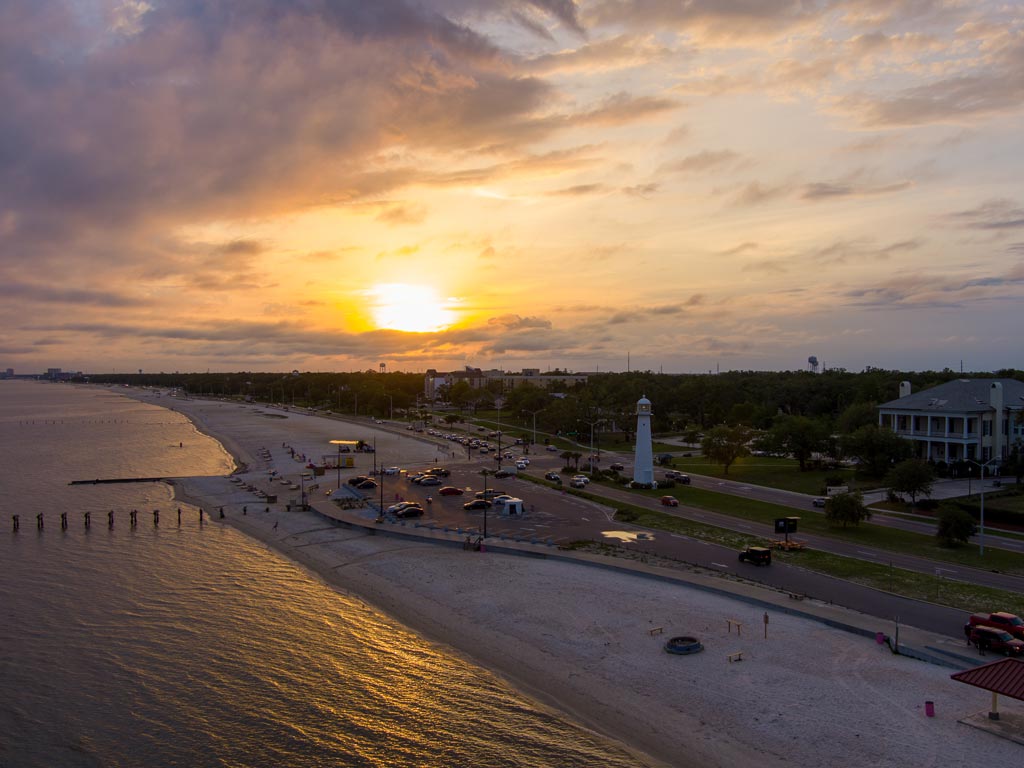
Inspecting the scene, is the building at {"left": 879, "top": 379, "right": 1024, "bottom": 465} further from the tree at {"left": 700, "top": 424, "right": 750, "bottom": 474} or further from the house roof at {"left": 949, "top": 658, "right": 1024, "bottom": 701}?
the house roof at {"left": 949, "top": 658, "right": 1024, "bottom": 701}

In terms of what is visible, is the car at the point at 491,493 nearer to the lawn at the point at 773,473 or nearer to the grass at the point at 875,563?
the grass at the point at 875,563

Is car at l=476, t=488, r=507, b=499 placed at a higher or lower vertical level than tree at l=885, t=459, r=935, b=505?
lower

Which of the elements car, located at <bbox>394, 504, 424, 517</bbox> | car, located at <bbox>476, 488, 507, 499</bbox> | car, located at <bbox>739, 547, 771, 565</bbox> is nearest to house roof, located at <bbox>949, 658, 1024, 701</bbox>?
car, located at <bbox>739, 547, 771, 565</bbox>

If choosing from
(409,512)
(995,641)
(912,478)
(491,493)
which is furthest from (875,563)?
(409,512)

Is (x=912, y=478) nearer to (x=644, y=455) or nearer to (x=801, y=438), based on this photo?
(x=801, y=438)

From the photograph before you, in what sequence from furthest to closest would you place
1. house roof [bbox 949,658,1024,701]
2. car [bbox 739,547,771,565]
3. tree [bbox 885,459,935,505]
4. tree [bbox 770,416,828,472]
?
tree [bbox 770,416,828,472] → tree [bbox 885,459,935,505] → car [bbox 739,547,771,565] → house roof [bbox 949,658,1024,701]

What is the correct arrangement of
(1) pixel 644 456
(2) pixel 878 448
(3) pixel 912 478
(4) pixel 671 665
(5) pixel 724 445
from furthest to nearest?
(5) pixel 724 445, (1) pixel 644 456, (2) pixel 878 448, (3) pixel 912 478, (4) pixel 671 665

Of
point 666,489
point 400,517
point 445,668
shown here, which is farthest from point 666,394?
point 445,668
